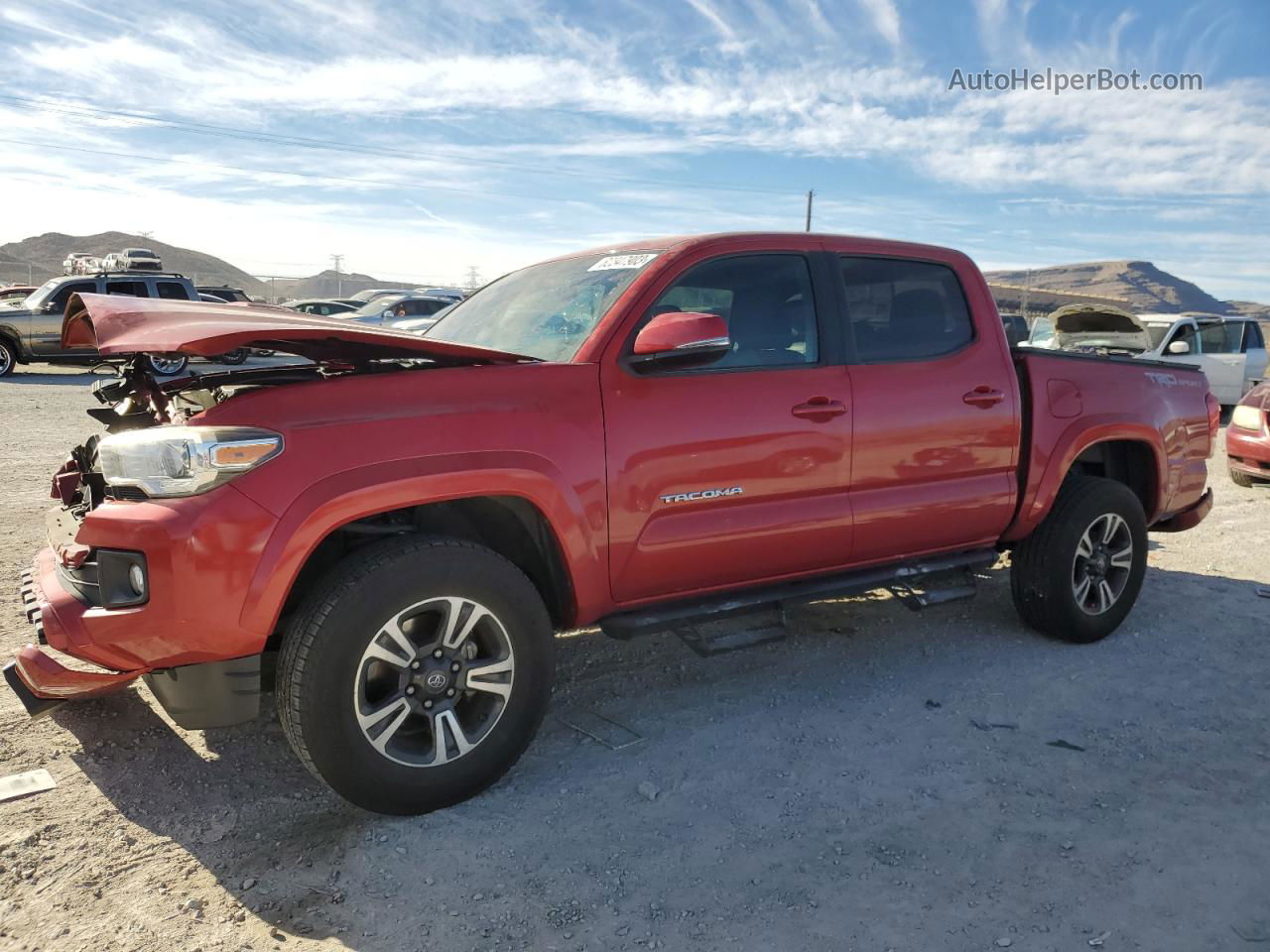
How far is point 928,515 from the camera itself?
4.25 metres

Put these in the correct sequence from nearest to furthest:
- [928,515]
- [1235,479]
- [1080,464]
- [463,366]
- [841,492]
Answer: [463,366] → [841,492] → [928,515] → [1080,464] → [1235,479]

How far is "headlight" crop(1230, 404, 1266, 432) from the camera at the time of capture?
906 cm

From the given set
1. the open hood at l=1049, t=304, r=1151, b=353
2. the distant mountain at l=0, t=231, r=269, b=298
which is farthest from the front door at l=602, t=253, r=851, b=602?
the distant mountain at l=0, t=231, r=269, b=298

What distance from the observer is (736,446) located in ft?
11.8

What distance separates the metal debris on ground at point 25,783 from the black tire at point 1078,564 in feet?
14.3

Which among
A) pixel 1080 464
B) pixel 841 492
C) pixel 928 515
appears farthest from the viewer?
pixel 1080 464

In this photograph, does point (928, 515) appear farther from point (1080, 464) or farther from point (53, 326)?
point (53, 326)

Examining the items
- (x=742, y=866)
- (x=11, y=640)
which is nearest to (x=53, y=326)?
(x=11, y=640)

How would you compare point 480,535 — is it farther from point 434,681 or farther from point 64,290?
point 64,290

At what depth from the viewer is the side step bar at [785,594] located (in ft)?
11.5

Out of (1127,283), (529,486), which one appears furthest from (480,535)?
(1127,283)

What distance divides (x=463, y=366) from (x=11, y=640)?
8.70 feet

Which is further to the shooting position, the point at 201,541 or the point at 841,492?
the point at 841,492

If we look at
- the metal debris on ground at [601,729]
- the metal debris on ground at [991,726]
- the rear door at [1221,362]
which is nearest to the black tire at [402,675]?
the metal debris on ground at [601,729]
